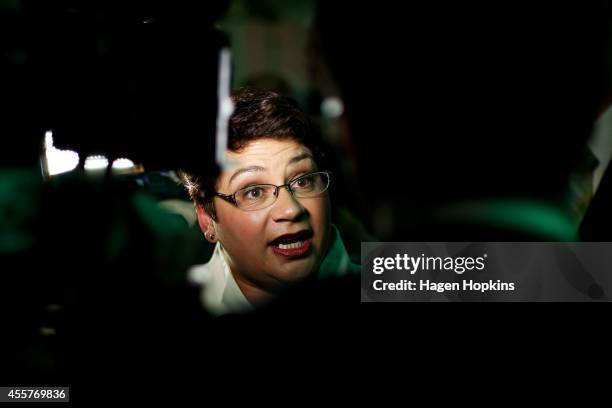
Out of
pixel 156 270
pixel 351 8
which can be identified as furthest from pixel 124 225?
pixel 351 8

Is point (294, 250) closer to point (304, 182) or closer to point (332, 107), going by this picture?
point (304, 182)

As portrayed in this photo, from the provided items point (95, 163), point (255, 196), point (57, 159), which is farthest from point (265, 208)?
point (57, 159)

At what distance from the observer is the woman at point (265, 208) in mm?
1391

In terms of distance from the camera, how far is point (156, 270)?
4.88 ft

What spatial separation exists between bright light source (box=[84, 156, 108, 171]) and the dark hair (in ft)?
0.87

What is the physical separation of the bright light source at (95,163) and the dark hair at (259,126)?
266 millimetres

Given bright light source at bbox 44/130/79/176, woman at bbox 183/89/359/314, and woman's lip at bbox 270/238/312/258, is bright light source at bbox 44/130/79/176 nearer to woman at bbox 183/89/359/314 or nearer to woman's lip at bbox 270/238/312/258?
woman at bbox 183/89/359/314

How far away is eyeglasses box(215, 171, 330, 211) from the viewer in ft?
4.54

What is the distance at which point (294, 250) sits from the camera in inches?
56.6

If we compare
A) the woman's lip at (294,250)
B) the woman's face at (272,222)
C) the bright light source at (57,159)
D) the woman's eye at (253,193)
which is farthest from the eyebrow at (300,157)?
the bright light source at (57,159)

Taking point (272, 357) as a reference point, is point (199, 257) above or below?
above

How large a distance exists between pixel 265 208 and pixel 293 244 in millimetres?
136

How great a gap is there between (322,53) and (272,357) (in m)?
0.93

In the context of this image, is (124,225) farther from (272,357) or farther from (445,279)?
(445,279)
